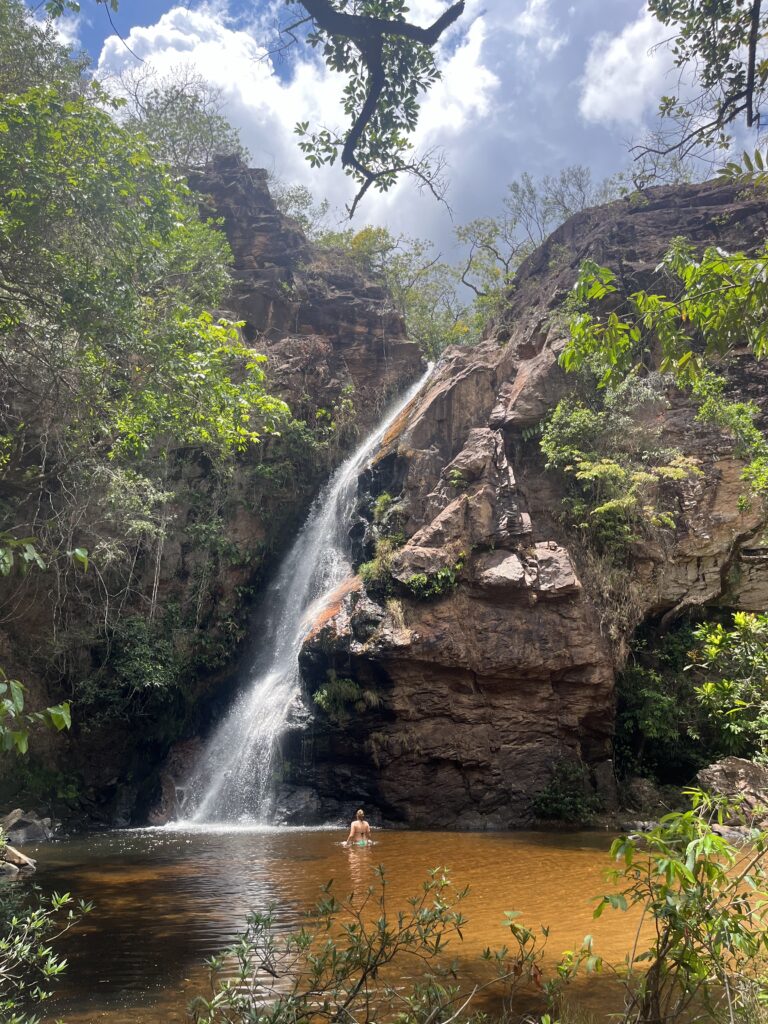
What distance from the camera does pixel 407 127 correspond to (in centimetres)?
634

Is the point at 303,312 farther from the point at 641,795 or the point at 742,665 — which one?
the point at 742,665

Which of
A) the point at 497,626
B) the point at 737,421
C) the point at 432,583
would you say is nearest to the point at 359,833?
the point at 497,626

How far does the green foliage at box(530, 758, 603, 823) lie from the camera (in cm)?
1406

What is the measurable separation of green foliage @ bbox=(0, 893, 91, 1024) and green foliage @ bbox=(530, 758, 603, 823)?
9.38 metres

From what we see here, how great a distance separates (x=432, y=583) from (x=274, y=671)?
18.3 ft

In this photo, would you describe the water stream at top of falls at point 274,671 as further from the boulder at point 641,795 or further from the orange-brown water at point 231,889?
the boulder at point 641,795

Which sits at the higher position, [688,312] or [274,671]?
[688,312]

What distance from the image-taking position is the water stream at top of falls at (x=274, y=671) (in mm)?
16016

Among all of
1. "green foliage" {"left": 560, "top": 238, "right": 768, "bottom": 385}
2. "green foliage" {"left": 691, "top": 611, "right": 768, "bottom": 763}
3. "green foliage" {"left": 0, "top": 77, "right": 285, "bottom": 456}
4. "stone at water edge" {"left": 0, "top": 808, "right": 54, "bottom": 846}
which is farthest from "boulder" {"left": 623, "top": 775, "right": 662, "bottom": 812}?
"green foliage" {"left": 560, "top": 238, "right": 768, "bottom": 385}

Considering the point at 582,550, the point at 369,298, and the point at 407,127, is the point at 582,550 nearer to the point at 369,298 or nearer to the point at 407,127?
the point at 407,127

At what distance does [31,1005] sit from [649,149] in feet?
28.3

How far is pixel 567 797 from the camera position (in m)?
14.2

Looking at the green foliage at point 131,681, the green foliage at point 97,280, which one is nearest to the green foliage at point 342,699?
the green foliage at point 131,681

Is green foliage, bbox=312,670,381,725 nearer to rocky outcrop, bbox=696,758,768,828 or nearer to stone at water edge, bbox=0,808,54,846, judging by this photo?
stone at water edge, bbox=0,808,54,846
